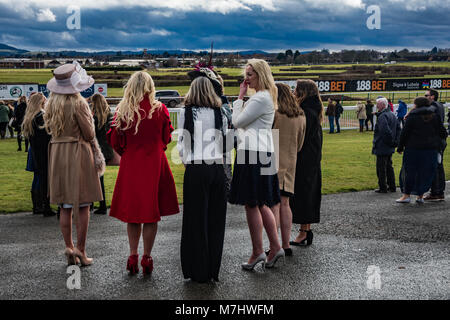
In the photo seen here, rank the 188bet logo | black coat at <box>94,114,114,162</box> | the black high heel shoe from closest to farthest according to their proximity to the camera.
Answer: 1. the black high heel shoe
2. black coat at <box>94,114,114,162</box>
3. the 188bet logo

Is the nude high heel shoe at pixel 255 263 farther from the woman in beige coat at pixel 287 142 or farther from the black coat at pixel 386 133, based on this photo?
the black coat at pixel 386 133

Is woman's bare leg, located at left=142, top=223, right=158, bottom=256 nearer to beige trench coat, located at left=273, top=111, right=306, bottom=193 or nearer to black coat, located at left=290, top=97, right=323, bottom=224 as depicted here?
beige trench coat, located at left=273, top=111, right=306, bottom=193

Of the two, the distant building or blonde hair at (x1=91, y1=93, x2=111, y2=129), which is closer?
blonde hair at (x1=91, y1=93, x2=111, y2=129)

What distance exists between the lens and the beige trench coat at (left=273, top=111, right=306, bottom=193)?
6.44 m

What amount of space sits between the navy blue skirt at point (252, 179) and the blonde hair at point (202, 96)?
69cm

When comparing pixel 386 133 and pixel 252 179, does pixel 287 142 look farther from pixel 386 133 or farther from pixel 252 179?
pixel 386 133

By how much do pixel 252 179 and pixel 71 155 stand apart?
2007mm

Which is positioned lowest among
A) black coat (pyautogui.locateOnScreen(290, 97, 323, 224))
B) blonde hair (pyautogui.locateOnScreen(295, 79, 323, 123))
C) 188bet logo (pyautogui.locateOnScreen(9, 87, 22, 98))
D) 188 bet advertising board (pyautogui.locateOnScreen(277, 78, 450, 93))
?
black coat (pyautogui.locateOnScreen(290, 97, 323, 224))

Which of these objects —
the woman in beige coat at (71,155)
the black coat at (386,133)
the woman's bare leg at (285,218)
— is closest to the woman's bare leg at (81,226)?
the woman in beige coat at (71,155)

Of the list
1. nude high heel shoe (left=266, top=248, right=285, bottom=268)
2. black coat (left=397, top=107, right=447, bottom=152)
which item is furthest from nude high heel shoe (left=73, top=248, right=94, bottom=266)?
black coat (left=397, top=107, right=447, bottom=152)

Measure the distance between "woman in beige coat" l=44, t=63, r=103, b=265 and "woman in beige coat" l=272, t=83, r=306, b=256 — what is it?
6.97 feet

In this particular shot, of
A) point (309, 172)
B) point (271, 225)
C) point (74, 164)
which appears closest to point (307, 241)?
point (309, 172)

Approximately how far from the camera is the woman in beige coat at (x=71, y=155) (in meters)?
6.03

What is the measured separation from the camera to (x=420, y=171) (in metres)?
10.0
